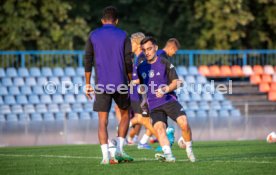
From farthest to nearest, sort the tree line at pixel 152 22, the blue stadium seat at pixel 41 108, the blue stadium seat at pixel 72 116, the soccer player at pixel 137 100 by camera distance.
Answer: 1. the tree line at pixel 152 22
2. the blue stadium seat at pixel 41 108
3. the blue stadium seat at pixel 72 116
4. the soccer player at pixel 137 100

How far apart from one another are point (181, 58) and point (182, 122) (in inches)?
625

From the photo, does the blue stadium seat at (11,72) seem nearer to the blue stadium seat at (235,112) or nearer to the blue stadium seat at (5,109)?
the blue stadium seat at (5,109)

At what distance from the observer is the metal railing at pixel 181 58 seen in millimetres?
25562

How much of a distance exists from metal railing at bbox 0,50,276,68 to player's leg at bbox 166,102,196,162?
13799mm

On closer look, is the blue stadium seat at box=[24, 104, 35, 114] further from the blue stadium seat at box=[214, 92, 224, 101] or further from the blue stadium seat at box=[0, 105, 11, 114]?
the blue stadium seat at box=[214, 92, 224, 101]

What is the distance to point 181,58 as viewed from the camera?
27453mm

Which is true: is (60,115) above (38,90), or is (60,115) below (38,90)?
below

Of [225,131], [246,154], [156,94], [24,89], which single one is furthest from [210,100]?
[156,94]

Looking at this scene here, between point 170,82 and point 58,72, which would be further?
point 58,72

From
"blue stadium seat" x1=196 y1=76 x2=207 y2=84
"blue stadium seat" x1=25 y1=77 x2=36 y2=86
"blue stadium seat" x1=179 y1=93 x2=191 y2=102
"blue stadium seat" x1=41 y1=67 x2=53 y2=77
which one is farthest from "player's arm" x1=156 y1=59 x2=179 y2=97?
"blue stadium seat" x1=196 y1=76 x2=207 y2=84

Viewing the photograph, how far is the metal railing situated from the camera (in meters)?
25.6

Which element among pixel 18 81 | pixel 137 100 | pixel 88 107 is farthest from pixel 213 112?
pixel 137 100

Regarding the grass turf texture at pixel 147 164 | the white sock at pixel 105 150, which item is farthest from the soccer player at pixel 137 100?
the white sock at pixel 105 150

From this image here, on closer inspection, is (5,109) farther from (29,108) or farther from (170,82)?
(170,82)
